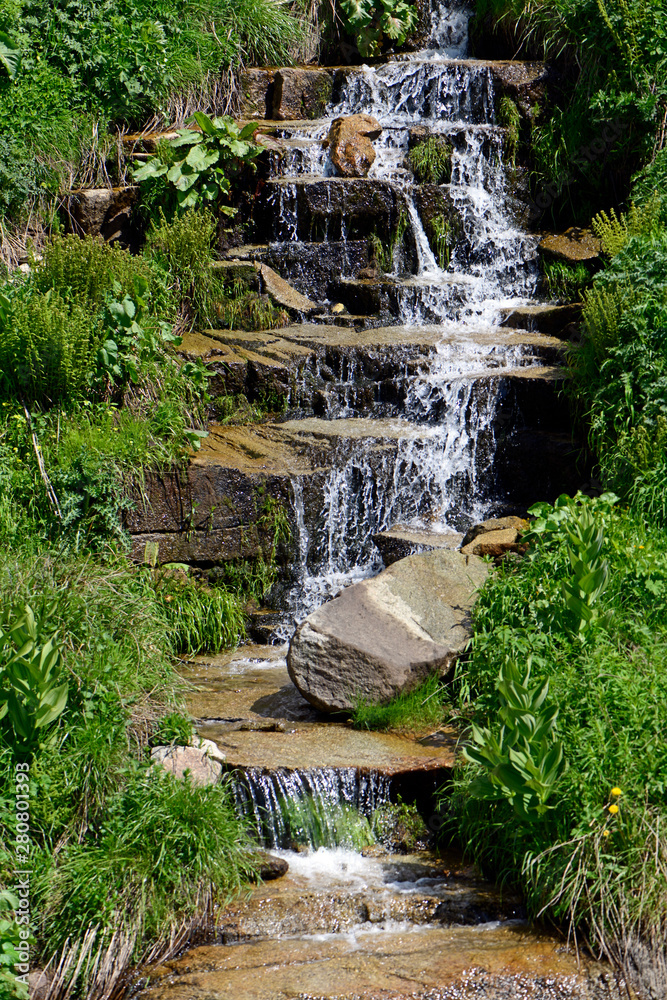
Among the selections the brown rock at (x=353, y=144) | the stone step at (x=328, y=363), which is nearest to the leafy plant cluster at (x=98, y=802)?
the stone step at (x=328, y=363)

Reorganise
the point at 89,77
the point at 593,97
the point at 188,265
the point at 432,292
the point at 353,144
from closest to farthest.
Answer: the point at 188,265
the point at 432,292
the point at 593,97
the point at 89,77
the point at 353,144

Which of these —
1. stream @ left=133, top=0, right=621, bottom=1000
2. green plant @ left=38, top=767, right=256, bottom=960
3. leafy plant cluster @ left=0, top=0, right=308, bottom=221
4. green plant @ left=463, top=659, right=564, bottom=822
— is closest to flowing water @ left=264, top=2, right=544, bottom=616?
stream @ left=133, top=0, right=621, bottom=1000

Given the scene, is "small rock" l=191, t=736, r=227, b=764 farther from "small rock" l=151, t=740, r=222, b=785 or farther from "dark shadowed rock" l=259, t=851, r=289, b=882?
"dark shadowed rock" l=259, t=851, r=289, b=882

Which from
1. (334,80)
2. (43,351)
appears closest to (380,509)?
(43,351)

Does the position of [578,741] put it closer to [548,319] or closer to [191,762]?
[191,762]

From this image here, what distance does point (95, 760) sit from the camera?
4.28 meters

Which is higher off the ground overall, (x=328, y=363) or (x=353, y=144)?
(x=353, y=144)

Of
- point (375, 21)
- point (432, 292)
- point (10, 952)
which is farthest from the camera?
point (375, 21)

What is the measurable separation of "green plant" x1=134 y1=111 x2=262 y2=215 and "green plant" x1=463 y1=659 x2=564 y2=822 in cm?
681

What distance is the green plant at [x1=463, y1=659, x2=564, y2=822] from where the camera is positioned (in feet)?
12.9

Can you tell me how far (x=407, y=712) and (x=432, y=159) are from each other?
23.0ft

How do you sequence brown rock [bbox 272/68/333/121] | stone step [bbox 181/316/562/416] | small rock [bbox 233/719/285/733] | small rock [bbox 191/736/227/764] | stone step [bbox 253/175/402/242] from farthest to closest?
brown rock [bbox 272/68/333/121]
stone step [bbox 253/175/402/242]
stone step [bbox 181/316/562/416]
small rock [bbox 233/719/285/733]
small rock [bbox 191/736/227/764]

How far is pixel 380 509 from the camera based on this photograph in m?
7.82

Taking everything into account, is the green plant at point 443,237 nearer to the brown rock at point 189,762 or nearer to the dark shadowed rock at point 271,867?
the brown rock at point 189,762
